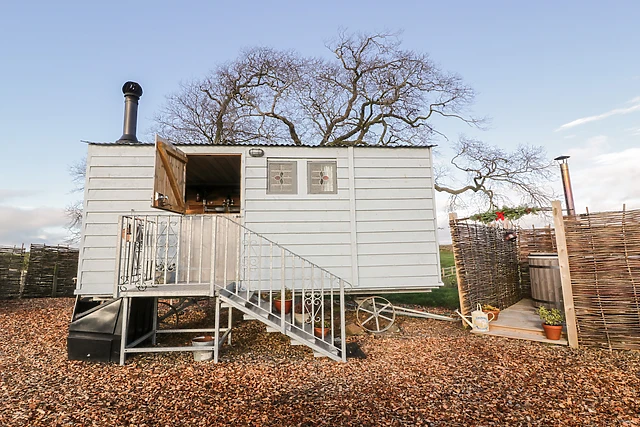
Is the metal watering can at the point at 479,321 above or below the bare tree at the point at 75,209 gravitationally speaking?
below

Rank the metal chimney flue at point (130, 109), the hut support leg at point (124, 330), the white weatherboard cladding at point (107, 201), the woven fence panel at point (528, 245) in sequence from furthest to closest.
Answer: the woven fence panel at point (528, 245) < the metal chimney flue at point (130, 109) < the white weatherboard cladding at point (107, 201) < the hut support leg at point (124, 330)

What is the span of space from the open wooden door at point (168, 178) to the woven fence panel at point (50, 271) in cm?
937

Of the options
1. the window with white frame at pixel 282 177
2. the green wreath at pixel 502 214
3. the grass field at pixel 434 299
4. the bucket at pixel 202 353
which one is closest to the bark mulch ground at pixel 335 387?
the bucket at pixel 202 353

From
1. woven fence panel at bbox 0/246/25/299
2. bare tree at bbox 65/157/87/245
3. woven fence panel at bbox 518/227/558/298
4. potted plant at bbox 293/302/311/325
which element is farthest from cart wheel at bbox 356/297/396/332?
bare tree at bbox 65/157/87/245

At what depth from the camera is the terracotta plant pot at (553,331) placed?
507 cm

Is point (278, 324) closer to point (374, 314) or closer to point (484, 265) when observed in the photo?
point (374, 314)

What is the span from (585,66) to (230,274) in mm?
9516

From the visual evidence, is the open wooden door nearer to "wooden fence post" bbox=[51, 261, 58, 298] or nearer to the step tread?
the step tread

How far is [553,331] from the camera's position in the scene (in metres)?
5.09

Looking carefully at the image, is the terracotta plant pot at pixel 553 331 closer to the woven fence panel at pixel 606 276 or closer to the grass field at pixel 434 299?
the woven fence panel at pixel 606 276

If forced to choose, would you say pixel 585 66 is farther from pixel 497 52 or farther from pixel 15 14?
pixel 15 14

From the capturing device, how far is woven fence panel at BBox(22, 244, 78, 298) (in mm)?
10828

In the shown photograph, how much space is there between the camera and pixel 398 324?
6781mm

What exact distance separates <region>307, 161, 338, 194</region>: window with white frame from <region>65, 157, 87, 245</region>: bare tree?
14752 millimetres
